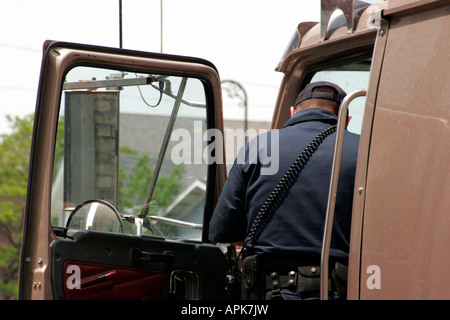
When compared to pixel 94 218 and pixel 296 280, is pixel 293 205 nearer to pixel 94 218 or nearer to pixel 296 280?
pixel 296 280

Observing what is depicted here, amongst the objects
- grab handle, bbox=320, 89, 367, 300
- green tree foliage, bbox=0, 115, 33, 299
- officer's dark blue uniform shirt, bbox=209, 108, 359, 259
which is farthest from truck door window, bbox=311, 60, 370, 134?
green tree foliage, bbox=0, 115, 33, 299

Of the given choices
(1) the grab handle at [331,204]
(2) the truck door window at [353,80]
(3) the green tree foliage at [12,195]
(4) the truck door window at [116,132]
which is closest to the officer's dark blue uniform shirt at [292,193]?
(1) the grab handle at [331,204]

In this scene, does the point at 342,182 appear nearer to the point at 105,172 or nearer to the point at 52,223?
the point at 52,223

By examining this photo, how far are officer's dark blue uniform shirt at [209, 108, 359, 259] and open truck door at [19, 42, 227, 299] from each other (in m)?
0.28

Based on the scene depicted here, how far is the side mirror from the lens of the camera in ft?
9.71

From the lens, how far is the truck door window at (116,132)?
10.1ft

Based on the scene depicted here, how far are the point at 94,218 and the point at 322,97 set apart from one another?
3.87 ft

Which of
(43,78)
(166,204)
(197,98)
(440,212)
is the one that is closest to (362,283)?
(440,212)

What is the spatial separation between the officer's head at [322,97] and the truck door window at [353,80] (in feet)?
2.84

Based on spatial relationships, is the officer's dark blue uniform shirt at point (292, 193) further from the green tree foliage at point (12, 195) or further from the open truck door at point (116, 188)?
the green tree foliage at point (12, 195)

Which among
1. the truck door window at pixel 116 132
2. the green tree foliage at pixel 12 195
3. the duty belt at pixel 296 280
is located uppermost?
the truck door window at pixel 116 132

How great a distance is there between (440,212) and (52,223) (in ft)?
5.40

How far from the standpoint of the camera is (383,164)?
2424 millimetres

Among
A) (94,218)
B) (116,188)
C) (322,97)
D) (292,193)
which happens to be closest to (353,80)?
(322,97)
